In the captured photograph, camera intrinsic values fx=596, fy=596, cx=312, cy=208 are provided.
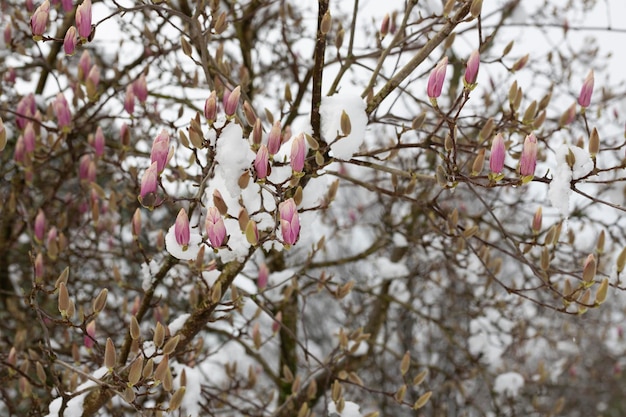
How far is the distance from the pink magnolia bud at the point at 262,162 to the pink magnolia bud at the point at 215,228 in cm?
12

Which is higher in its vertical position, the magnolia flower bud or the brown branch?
the brown branch

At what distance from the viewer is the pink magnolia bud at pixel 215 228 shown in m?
1.25

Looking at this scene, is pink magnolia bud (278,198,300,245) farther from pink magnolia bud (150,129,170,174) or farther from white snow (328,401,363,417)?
white snow (328,401,363,417)

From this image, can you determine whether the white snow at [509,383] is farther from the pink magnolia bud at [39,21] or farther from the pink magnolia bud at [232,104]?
the pink magnolia bud at [39,21]

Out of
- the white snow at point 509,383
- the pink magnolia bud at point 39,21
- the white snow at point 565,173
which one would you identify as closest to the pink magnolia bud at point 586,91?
the white snow at point 565,173

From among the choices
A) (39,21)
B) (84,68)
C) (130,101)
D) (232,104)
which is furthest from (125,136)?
(232,104)

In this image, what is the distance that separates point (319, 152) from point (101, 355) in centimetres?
99

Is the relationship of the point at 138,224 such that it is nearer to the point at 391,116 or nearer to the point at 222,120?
the point at 222,120

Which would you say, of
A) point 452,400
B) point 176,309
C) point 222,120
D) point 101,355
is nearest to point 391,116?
point 222,120

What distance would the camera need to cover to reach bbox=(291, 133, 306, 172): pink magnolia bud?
1257 mm

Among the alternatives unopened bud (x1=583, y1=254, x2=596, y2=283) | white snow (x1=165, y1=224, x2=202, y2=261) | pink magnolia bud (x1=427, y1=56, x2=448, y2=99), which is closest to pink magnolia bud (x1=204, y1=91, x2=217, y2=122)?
white snow (x1=165, y1=224, x2=202, y2=261)

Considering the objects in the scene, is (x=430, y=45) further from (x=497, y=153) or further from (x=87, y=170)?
(x=87, y=170)

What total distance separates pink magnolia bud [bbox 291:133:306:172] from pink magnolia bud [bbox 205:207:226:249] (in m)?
0.19

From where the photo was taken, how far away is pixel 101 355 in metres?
1.83
